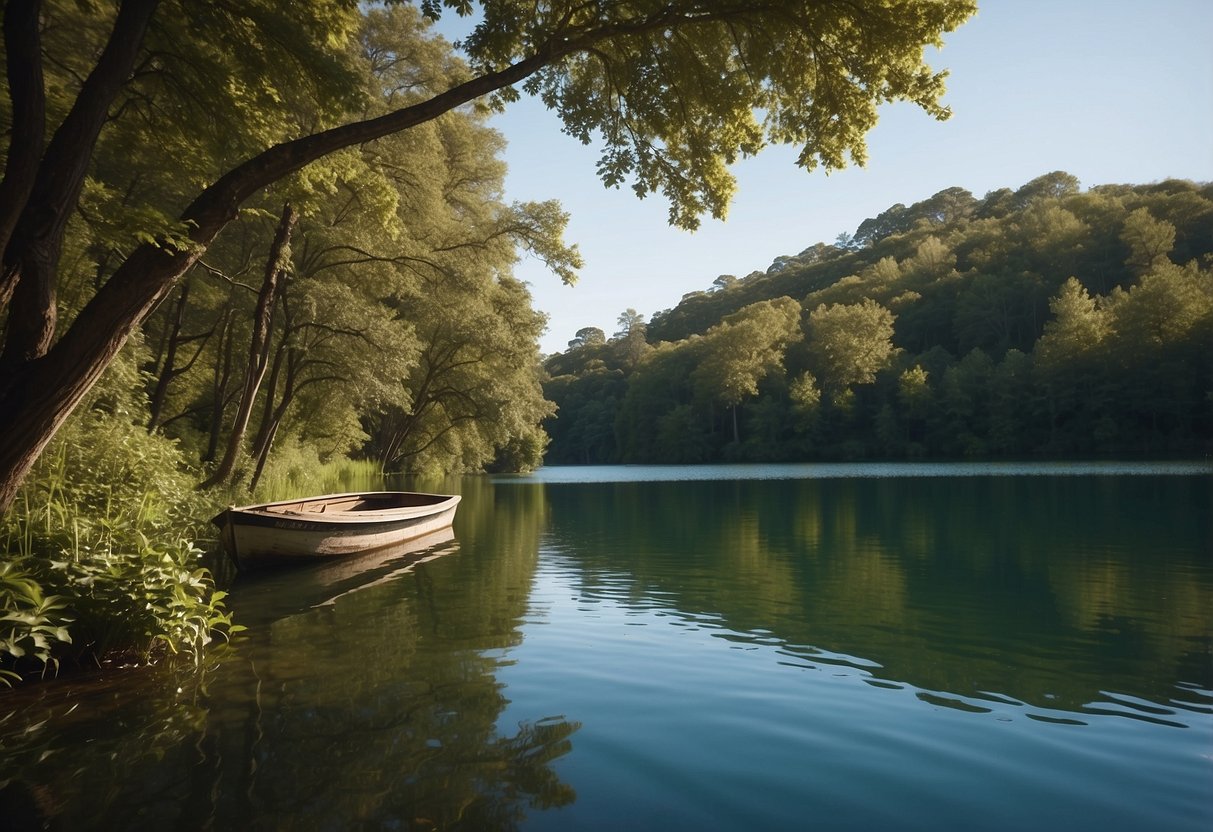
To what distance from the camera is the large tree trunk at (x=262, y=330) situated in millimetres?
13891

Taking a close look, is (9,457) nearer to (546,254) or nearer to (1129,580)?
(1129,580)

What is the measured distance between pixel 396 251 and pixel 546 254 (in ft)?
12.6

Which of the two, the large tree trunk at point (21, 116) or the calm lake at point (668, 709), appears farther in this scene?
the large tree trunk at point (21, 116)

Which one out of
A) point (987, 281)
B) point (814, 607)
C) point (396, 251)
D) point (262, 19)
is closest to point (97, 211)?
point (262, 19)

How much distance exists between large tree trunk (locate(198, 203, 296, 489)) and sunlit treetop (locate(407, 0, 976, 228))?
23.3ft

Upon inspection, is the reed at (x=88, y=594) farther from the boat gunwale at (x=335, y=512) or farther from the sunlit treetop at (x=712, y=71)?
the sunlit treetop at (x=712, y=71)

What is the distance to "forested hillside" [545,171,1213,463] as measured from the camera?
50.2 m

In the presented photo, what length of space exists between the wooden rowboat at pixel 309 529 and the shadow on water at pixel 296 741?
11.4 ft

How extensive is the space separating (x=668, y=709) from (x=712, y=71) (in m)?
7.58

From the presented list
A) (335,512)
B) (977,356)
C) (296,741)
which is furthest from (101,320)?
(977,356)

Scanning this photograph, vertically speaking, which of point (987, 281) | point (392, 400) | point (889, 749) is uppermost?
point (987, 281)

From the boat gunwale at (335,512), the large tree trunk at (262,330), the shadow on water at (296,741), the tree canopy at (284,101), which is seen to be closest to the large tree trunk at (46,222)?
the tree canopy at (284,101)

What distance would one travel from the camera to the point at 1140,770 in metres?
3.73

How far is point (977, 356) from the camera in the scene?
63.0 metres
